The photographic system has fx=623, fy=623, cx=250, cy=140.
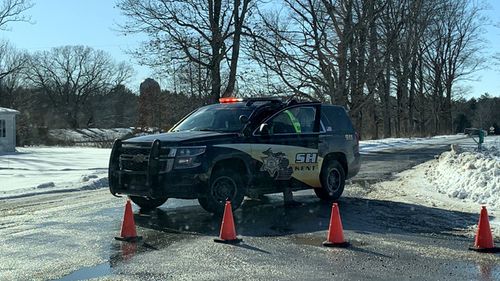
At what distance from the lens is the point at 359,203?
39.6ft

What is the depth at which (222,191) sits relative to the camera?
1034 centimetres

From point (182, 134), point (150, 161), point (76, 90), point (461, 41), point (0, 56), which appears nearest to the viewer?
point (150, 161)

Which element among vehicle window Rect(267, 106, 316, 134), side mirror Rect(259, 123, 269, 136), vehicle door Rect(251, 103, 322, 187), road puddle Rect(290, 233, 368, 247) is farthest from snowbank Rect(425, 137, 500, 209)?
side mirror Rect(259, 123, 269, 136)

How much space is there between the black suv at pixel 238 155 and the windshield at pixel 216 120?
18 millimetres

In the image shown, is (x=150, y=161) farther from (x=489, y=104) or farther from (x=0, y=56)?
(x=489, y=104)

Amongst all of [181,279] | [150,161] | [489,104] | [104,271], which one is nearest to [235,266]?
[181,279]

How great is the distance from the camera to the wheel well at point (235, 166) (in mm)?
10289

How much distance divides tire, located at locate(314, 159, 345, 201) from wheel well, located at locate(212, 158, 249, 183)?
6.72ft

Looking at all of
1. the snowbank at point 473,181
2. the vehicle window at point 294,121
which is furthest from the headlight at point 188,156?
the snowbank at point 473,181

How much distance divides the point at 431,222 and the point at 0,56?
87.4 meters

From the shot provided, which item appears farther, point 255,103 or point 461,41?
point 461,41

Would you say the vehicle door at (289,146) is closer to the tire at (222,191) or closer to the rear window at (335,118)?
the rear window at (335,118)

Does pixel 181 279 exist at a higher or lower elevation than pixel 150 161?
lower

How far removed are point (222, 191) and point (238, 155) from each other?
65cm
